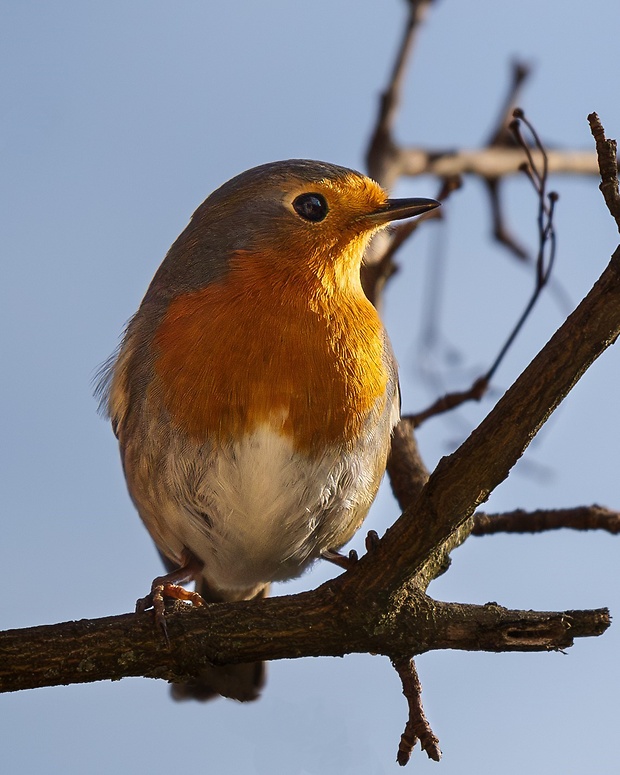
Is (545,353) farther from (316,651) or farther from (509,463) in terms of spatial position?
(316,651)

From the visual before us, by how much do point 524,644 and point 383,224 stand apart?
81.0 inches

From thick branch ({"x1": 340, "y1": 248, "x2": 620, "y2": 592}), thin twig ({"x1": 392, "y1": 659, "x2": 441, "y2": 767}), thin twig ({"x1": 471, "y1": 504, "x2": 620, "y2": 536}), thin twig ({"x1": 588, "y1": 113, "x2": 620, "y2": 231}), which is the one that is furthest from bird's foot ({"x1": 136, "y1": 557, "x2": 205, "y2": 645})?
thin twig ({"x1": 588, "y1": 113, "x2": 620, "y2": 231})

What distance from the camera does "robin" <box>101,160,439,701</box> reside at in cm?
404

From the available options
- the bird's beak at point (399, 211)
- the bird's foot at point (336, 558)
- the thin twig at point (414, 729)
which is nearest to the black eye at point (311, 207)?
the bird's beak at point (399, 211)

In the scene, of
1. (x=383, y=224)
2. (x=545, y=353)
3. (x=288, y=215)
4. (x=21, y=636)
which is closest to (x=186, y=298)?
(x=288, y=215)

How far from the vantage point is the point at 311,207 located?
4.50 metres

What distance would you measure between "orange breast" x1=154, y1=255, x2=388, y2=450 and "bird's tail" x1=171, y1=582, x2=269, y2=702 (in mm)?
1504

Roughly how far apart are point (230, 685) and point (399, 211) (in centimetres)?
254

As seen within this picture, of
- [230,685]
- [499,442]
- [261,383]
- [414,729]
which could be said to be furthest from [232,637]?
[230,685]

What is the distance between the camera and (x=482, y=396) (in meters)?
5.12

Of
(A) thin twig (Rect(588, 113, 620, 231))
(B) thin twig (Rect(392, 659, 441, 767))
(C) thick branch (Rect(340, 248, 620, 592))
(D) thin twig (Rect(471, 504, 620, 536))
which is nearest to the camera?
(A) thin twig (Rect(588, 113, 620, 231))

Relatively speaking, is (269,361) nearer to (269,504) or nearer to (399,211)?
(269,504)

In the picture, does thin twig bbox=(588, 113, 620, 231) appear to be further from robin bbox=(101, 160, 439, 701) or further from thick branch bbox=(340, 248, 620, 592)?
robin bbox=(101, 160, 439, 701)

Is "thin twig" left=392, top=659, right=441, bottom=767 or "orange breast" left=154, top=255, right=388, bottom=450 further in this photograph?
"orange breast" left=154, top=255, right=388, bottom=450
